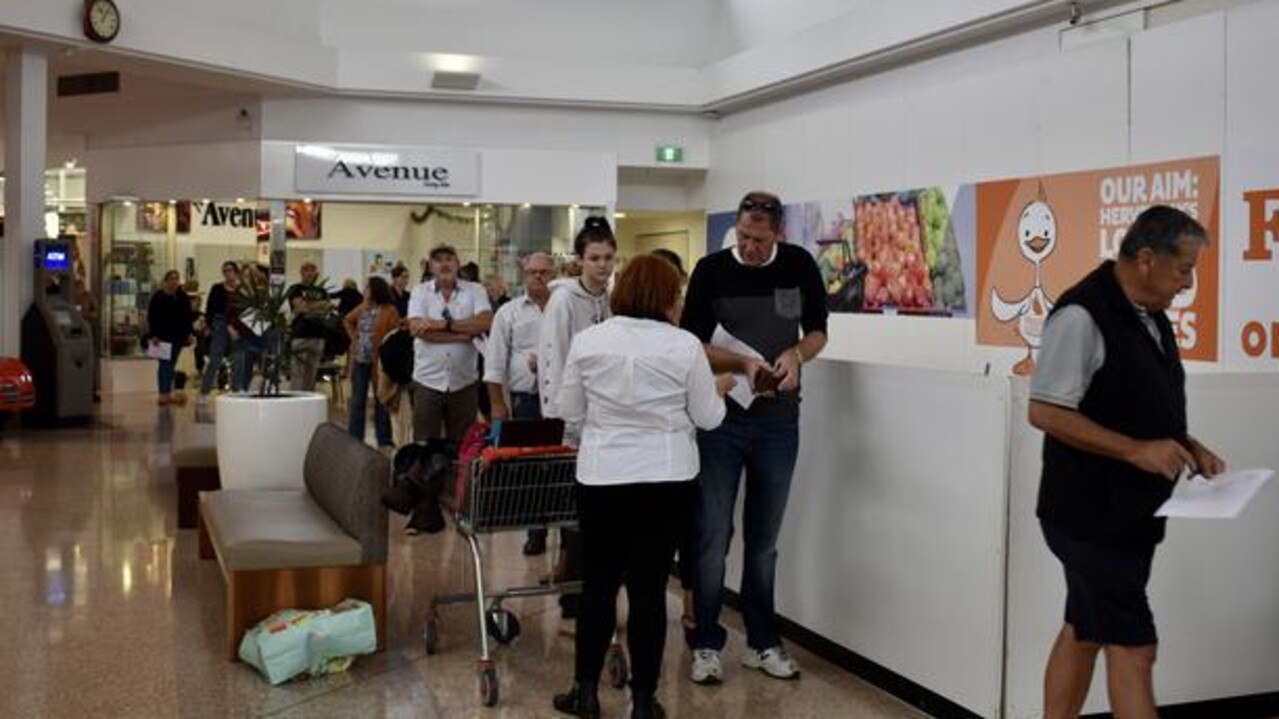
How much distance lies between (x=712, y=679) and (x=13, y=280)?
10.4 meters

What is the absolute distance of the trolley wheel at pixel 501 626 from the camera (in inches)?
200

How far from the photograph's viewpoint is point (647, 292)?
398 cm

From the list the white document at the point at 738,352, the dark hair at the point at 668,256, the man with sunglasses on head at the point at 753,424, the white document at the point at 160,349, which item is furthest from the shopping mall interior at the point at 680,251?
the white document at the point at 160,349

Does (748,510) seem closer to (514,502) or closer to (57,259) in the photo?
(514,502)

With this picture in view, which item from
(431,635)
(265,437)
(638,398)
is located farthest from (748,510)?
(265,437)

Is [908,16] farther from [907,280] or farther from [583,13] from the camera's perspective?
[583,13]

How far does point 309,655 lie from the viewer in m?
4.58

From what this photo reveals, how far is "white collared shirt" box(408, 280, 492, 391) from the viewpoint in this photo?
725 cm

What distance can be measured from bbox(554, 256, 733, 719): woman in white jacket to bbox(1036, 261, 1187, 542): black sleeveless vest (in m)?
1.24

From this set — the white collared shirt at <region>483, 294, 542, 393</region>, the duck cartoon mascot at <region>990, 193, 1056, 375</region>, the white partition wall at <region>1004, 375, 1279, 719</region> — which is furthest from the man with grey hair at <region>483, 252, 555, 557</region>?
the duck cartoon mascot at <region>990, 193, 1056, 375</region>

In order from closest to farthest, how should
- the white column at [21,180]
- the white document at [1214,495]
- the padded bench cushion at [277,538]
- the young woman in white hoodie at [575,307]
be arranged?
the white document at [1214,495] → the padded bench cushion at [277,538] → the young woman in white hoodie at [575,307] → the white column at [21,180]

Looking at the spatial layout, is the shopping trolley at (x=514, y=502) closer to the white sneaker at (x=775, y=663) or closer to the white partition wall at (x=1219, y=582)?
the white sneaker at (x=775, y=663)

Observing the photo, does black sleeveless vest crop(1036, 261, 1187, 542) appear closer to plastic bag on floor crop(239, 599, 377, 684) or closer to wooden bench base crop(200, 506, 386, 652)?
plastic bag on floor crop(239, 599, 377, 684)

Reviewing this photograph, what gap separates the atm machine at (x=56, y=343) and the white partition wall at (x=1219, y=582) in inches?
432
